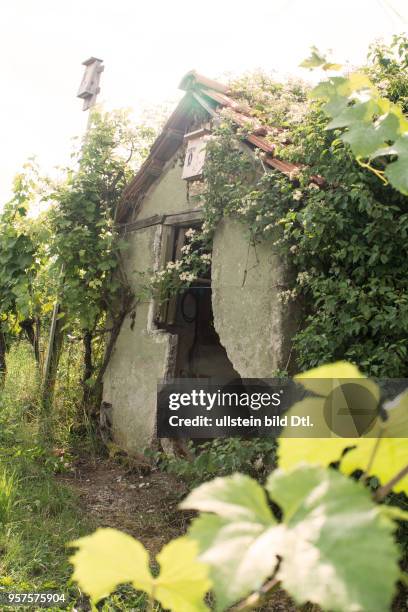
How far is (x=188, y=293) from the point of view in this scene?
584cm

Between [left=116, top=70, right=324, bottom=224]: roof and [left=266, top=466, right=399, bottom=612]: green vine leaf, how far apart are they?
346 cm

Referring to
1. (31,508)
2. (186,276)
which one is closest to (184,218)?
(186,276)

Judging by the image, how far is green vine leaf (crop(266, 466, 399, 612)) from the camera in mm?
264

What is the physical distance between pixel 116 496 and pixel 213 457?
51.4 inches

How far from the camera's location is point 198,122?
5.08 metres

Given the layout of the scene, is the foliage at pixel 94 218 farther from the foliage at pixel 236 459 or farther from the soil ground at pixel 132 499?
the foliage at pixel 236 459

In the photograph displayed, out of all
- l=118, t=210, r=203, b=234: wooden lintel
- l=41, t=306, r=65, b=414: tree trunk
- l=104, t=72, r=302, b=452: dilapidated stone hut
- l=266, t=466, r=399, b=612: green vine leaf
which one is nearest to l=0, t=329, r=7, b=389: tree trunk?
l=41, t=306, r=65, b=414: tree trunk

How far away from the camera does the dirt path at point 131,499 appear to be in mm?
3873

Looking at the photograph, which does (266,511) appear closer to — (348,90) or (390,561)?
(390,561)

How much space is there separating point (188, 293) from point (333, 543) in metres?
5.56

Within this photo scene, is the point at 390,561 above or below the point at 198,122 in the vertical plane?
below

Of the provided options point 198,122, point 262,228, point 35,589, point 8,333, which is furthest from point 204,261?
point 8,333

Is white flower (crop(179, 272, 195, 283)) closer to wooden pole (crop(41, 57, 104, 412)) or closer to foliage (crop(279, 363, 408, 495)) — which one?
wooden pole (crop(41, 57, 104, 412))

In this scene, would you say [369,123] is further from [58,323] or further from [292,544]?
[58,323]
